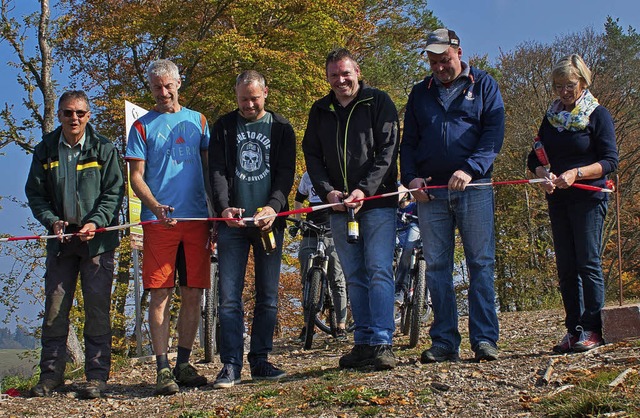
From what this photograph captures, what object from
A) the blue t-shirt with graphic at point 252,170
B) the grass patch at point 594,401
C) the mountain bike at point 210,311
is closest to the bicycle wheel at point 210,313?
the mountain bike at point 210,311

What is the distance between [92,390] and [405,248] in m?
3.64

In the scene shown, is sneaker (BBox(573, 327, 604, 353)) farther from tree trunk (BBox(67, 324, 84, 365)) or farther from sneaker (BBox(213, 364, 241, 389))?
tree trunk (BBox(67, 324, 84, 365))

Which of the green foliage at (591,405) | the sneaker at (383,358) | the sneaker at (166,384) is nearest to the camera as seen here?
the green foliage at (591,405)

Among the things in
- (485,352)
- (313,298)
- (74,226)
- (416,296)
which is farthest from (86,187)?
(485,352)

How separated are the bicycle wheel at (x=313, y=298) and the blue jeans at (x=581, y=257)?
2.86 metres

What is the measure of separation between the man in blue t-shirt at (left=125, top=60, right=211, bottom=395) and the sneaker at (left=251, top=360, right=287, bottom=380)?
1.35 ft

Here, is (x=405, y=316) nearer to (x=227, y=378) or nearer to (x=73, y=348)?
(x=227, y=378)

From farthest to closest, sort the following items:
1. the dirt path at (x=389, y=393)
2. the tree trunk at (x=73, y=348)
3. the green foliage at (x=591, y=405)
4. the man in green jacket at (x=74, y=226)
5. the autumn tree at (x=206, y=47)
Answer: the autumn tree at (x=206, y=47)
the tree trunk at (x=73, y=348)
the man in green jacket at (x=74, y=226)
the dirt path at (x=389, y=393)
the green foliage at (x=591, y=405)

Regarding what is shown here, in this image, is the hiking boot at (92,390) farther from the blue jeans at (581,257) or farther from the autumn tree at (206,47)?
the autumn tree at (206,47)

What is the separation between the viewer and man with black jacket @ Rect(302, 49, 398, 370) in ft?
18.2

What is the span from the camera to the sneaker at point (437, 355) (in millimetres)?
5453

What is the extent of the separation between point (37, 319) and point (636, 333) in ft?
42.2

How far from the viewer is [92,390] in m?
5.94

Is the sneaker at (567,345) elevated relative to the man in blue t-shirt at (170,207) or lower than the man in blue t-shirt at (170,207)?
lower
